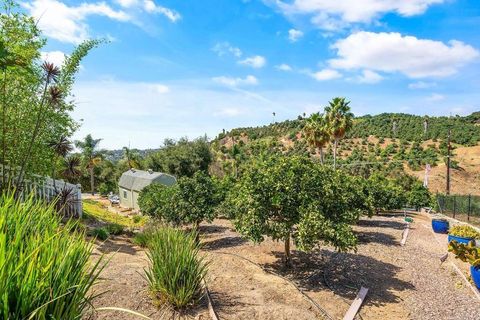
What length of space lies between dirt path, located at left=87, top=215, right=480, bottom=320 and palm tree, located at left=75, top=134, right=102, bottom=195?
164 feet

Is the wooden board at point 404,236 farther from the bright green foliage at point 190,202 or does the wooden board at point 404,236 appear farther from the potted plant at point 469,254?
the bright green foliage at point 190,202

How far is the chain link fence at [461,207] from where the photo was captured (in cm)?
2486

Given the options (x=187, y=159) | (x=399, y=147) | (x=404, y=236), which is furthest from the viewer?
(x=399, y=147)

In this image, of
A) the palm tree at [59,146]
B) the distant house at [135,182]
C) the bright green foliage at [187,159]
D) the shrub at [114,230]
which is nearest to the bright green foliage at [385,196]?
the shrub at [114,230]

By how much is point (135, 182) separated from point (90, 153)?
86.6 ft

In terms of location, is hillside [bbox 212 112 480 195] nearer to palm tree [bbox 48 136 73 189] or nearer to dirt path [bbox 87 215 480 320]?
dirt path [bbox 87 215 480 320]

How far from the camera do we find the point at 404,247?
1623 centimetres

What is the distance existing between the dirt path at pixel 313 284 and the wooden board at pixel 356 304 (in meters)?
0.17

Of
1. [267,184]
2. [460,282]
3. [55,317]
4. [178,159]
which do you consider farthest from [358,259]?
[178,159]

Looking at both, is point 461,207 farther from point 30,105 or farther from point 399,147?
point 399,147

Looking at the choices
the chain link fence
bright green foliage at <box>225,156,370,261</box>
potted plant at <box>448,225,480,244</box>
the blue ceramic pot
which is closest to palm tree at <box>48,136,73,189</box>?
bright green foliage at <box>225,156,370,261</box>

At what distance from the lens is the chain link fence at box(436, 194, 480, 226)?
2486cm

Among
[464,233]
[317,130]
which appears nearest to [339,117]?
[317,130]

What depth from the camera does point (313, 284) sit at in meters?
10.4
